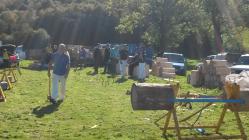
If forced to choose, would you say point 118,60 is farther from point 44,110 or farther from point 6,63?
point 44,110

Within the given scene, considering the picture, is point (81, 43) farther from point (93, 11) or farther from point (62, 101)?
point (62, 101)

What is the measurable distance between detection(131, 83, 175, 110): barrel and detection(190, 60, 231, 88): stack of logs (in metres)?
14.6

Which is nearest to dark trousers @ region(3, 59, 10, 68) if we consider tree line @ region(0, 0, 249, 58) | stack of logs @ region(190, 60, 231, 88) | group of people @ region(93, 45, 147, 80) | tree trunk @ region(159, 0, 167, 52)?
group of people @ region(93, 45, 147, 80)

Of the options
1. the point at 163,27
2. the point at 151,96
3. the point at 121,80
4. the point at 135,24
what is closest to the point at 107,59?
the point at 121,80

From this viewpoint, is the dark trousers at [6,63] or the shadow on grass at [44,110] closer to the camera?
the shadow on grass at [44,110]

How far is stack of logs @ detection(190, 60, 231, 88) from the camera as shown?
24.1 m

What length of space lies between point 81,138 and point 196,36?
52.7 metres

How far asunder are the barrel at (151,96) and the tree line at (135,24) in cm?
4200

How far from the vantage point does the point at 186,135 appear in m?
10.8

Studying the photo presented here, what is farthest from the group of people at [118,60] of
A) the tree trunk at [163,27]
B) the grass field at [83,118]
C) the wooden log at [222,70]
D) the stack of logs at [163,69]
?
the tree trunk at [163,27]

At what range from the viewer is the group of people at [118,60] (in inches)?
1176

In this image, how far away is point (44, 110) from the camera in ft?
48.6

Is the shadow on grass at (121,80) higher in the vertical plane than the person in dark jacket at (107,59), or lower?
lower

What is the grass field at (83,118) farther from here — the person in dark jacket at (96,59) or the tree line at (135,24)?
the tree line at (135,24)
